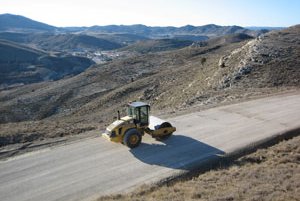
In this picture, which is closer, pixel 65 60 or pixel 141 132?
pixel 141 132

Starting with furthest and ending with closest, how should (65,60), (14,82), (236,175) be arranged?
(65,60)
(14,82)
(236,175)

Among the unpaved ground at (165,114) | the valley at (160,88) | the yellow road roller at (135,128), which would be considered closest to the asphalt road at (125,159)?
the yellow road roller at (135,128)

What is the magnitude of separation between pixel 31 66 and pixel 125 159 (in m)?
148

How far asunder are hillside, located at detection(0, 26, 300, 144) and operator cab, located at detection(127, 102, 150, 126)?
5.71 metres

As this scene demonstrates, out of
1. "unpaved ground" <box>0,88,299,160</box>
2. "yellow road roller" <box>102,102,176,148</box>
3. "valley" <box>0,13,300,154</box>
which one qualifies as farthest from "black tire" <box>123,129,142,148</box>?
"valley" <box>0,13,300,154</box>

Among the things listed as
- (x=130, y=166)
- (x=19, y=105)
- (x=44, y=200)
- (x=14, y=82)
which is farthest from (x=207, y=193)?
(x=14, y=82)

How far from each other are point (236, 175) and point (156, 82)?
41.0 m

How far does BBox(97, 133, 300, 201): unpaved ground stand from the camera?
13594 millimetres

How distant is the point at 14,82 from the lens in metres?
127

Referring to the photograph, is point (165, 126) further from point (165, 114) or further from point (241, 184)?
point (241, 184)

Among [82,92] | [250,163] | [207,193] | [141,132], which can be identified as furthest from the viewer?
[82,92]

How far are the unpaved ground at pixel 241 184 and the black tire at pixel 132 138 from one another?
4.12 meters

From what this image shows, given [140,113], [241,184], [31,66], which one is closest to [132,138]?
[140,113]

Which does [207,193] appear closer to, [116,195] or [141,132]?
[116,195]
